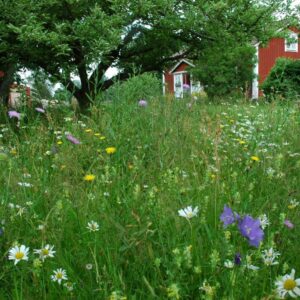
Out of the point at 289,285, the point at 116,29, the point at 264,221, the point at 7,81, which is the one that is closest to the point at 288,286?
the point at 289,285

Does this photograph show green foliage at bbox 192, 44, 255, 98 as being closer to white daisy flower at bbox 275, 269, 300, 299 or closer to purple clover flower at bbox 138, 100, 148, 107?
purple clover flower at bbox 138, 100, 148, 107

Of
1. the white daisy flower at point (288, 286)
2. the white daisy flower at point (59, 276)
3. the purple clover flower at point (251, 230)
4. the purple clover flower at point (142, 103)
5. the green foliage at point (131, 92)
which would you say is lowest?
the white daisy flower at point (59, 276)

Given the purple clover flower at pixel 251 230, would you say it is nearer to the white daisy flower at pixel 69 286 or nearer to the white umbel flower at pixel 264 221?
the white umbel flower at pixel 264 221

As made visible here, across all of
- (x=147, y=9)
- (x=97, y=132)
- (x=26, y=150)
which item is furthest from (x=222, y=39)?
(x=26, y=150)

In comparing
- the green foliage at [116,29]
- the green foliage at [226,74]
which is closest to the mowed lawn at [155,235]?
the green foliage at [116,29]

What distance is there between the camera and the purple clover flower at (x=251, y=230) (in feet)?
4.17

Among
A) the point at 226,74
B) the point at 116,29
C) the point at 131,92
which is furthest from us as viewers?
the point at 226,74

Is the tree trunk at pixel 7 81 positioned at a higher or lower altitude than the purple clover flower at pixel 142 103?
higher

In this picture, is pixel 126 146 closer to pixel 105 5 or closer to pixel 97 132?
pixel 97 132

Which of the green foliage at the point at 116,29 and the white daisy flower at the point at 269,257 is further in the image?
the green foliage at the point at 116,29

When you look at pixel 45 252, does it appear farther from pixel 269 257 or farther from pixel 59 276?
pixel 269 257

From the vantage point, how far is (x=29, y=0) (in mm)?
6184

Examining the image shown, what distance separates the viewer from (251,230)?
1.28 meters

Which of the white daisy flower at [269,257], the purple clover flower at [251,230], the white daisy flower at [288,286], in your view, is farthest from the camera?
the white daisy flower at [269,257]
